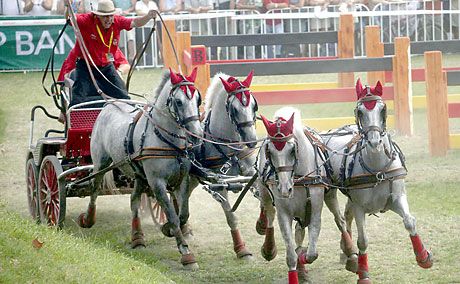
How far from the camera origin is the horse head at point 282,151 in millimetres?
9438

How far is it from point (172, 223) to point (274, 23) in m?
14.0

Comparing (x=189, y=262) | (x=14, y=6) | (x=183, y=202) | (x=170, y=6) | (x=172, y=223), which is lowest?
(x=189, y=262)

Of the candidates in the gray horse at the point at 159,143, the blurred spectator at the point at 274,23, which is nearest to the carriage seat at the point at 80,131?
the gray horse at the point at 159,143

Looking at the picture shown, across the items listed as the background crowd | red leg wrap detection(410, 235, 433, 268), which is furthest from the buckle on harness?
the background crowd

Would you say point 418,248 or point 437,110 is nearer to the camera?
point 418,248

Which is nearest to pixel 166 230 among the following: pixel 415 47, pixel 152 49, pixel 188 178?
pixel 188 178

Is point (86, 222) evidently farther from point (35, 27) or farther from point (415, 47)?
point (35, 27)

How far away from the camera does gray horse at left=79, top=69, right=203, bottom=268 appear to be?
36.2 ft

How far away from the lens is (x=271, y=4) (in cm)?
2516

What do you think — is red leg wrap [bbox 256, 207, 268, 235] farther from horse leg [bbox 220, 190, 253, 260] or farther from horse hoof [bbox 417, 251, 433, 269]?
horse hoof [bbox 417, 251, 433, 269]

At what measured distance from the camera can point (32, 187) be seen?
13.2 m

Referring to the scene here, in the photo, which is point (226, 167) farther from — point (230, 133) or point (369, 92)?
point (369, 92)

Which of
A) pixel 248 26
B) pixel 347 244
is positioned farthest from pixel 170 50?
pixel 347 244

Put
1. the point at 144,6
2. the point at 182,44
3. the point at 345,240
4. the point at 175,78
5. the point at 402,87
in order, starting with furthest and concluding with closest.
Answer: the point at 144,6 → the point at 402,87 → the point at 182,44 → the point at 175,78 → the point at 345,240
